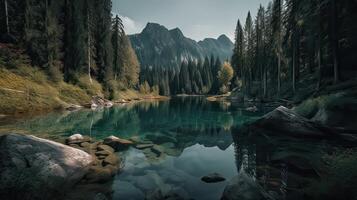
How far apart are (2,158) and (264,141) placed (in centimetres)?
1191

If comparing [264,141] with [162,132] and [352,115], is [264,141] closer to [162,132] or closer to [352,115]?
[352,115]

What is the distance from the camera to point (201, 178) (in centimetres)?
748

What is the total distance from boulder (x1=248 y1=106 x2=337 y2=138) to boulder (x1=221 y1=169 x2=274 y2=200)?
8.07m

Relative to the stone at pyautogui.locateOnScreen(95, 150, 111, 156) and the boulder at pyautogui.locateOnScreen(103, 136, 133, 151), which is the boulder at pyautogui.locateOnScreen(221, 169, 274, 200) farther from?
the boulder at pyautogui.locateOnScreen(103, 136, 133, 151)

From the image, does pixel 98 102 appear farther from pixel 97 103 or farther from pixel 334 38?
pixel 334 38

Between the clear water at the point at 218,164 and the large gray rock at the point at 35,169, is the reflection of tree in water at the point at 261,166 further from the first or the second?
the large gray rock at the point at 35,169

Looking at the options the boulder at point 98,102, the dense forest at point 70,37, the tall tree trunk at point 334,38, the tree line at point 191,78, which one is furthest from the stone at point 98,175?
the tree line at point 191,78

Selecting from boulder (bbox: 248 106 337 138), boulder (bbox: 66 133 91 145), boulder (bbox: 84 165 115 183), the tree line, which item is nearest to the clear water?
boulder (bbox: 84 165 115 183)

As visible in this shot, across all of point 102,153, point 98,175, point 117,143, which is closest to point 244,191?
point 98,175

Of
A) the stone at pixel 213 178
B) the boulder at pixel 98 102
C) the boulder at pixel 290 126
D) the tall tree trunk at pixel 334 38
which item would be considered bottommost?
the stone at pixel 213 178

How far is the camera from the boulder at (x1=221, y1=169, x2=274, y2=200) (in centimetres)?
507

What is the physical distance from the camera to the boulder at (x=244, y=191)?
16.6ft

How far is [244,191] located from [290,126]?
28.2 feet

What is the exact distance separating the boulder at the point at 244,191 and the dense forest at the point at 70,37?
31436 millimetres
